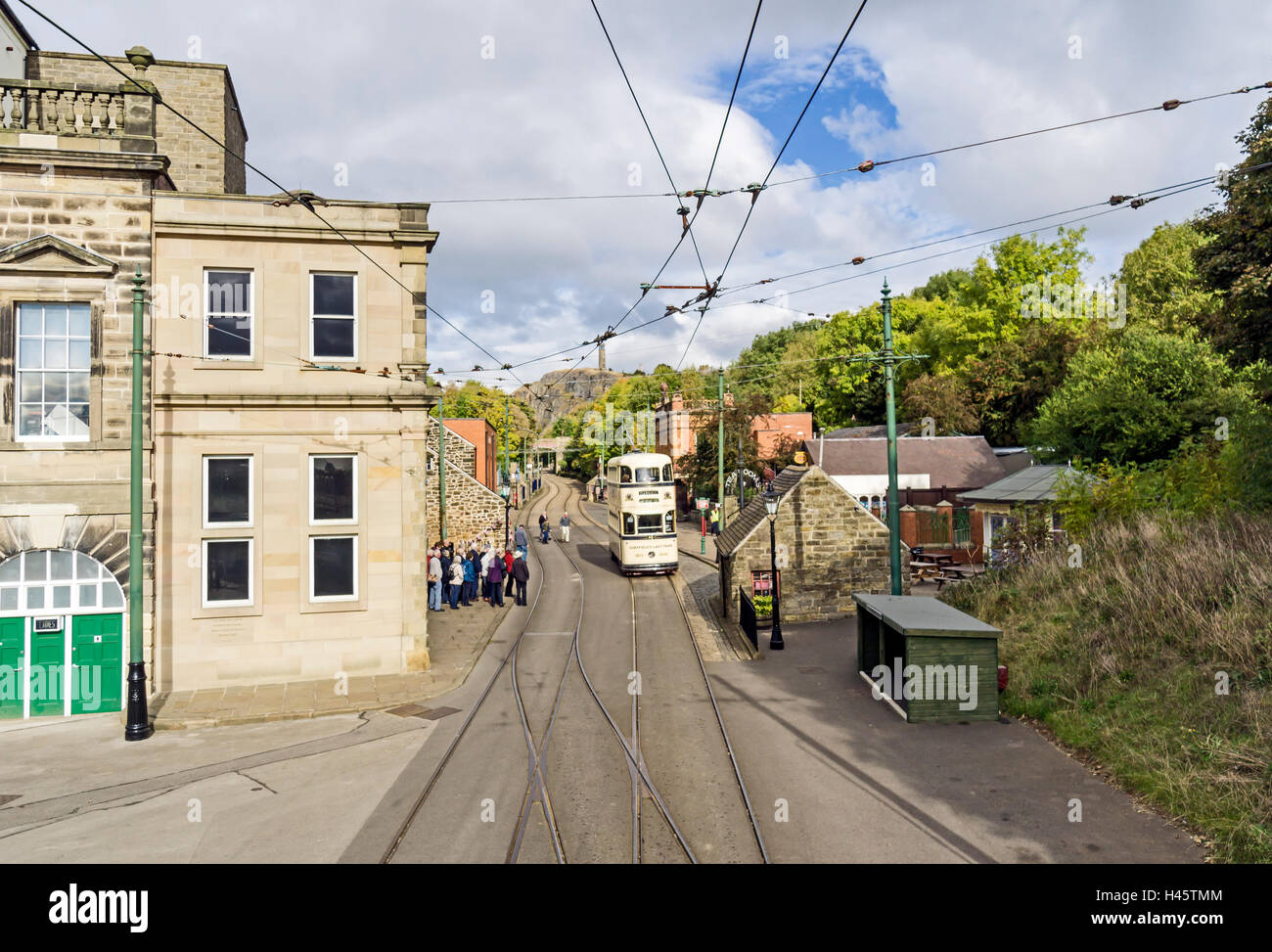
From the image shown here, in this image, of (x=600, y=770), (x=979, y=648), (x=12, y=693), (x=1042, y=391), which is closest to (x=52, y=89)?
(x=12, y=693)

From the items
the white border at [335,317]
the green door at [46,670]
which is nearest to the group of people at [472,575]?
the white border at [335,317]

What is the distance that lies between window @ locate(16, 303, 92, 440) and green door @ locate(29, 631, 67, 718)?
374 cm

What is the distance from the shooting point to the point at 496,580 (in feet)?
80.1

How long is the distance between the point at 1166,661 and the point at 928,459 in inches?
1184

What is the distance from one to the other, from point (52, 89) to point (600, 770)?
625 inches

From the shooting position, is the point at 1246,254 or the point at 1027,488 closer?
the point at 1246,254

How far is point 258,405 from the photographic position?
51.2ft

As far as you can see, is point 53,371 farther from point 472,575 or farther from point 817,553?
point 817,553

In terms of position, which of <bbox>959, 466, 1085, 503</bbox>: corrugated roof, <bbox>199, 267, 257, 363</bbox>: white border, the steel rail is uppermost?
<bbox>199, 267, 257, 363</bbox>: white border

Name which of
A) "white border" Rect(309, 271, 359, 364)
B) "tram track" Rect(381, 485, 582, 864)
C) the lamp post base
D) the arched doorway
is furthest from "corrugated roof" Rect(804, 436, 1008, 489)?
the lamp post base

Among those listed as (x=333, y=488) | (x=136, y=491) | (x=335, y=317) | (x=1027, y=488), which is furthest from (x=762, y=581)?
(x=136, y=491)

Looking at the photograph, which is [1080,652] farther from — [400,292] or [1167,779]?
[400,292]

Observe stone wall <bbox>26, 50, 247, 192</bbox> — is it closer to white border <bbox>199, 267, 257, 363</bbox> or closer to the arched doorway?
white border <bbox>199, 267, 257, 363</bbox>

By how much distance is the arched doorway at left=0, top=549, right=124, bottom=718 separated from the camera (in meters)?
14.0
